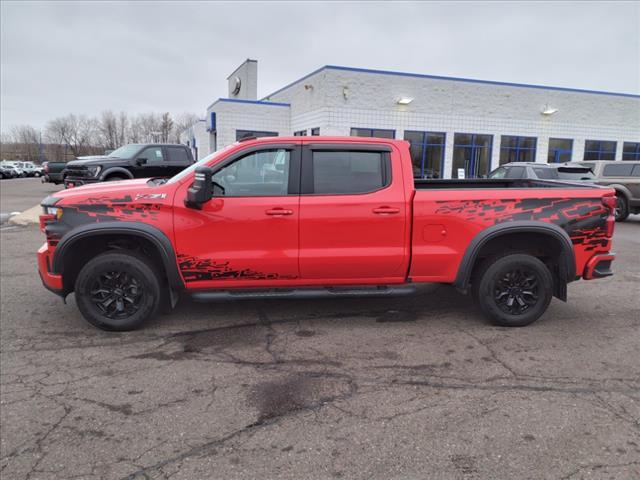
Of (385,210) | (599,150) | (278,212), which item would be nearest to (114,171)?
(278,212)

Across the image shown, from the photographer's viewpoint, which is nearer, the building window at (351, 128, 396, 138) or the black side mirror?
the black side mirror

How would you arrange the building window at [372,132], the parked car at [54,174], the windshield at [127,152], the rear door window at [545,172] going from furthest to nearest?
the building window at [372,132] < the parked car at [54,174] < the windshield at [127,152] < the rear door window at [545,172]

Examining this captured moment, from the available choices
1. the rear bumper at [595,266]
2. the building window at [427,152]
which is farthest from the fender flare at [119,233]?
the building window at [427,152]

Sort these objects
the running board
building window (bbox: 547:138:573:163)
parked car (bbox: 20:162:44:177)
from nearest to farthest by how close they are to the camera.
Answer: the running board → building window (bbox: 547:138:573:163) → parked car (bbox: 20:162:44:177)

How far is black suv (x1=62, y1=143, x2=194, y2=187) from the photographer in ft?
46.2

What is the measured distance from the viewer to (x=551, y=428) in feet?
10.0

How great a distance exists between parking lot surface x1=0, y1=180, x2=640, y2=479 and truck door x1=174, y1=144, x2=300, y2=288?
601mm

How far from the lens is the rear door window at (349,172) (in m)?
4.65

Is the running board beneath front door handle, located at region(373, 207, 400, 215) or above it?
beneath

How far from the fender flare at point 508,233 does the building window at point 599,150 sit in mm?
27008

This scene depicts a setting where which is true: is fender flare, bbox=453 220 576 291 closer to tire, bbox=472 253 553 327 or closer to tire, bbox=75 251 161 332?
tire, bbox=472 253 553 327

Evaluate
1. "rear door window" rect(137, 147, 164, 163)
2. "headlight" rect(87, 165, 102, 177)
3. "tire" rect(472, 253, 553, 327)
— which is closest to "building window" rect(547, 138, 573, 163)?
"rear door window" rect(137, 147, 164, 163)

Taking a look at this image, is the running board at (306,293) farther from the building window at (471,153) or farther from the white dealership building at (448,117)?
the building window at (471,153)

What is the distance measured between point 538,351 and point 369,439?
2170mm
